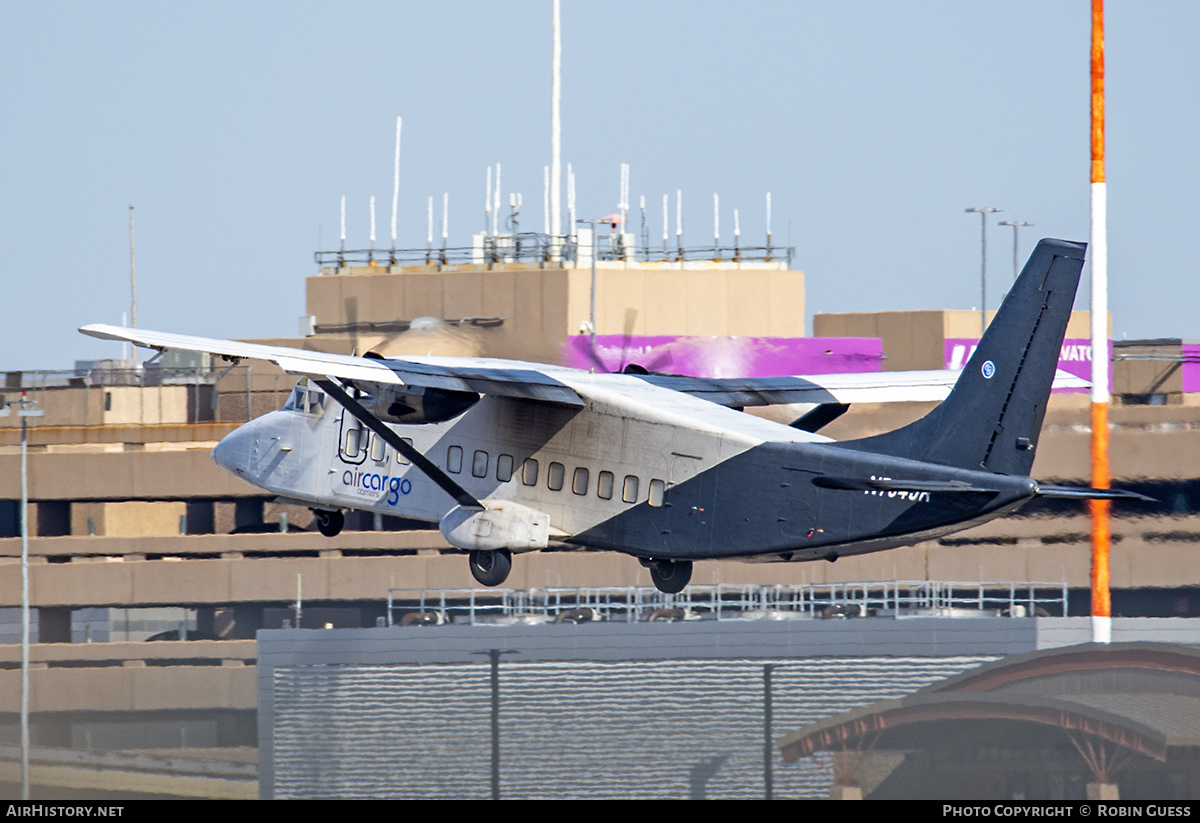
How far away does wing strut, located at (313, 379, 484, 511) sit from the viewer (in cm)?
3438

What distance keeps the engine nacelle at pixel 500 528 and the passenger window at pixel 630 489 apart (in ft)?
6.22

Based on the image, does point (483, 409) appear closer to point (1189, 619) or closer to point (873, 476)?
point (873, 476)

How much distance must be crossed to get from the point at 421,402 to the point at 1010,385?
40.5 ft

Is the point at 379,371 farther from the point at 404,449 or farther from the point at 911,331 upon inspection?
the point at 911,331

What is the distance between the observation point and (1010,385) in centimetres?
3162

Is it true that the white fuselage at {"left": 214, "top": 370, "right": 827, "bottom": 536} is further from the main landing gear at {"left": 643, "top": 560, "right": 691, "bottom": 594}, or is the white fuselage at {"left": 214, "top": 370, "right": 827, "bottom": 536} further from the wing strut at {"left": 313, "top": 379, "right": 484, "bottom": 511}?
the main landing gear at {"left": 643, "top": 560, "right": 691, "bottom": 594}

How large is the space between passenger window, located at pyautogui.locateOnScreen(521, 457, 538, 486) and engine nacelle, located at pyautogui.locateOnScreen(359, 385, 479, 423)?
191 cm

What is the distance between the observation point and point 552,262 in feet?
282

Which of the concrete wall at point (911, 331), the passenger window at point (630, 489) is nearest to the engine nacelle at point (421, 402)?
the passenger window at point (630, 489)

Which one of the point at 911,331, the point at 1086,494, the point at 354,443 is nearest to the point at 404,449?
the point at 354,443

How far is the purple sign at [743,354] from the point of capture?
73938 millimetres

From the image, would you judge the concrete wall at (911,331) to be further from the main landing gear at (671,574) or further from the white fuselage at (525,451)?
the main landing gear at (671,574)

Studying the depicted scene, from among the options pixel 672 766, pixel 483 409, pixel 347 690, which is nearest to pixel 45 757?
pixel 347 690

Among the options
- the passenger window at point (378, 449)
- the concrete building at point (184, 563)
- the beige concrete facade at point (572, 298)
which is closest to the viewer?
the passenger window at point (378, 449)
